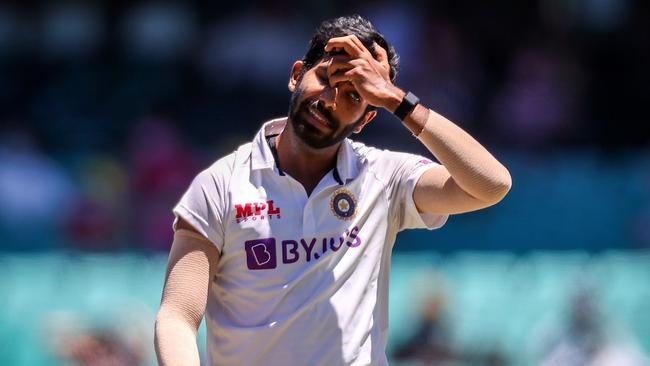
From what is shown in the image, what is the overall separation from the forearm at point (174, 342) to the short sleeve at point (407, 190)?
0.75 meters

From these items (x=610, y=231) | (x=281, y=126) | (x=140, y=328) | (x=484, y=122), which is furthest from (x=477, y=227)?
(x=281, y=126)

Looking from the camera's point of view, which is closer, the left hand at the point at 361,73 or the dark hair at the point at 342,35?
the left hand at the point at 361,73

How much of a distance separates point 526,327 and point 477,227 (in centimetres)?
113

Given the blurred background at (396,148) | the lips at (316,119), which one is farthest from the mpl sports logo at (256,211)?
the blurred background at (396,148)

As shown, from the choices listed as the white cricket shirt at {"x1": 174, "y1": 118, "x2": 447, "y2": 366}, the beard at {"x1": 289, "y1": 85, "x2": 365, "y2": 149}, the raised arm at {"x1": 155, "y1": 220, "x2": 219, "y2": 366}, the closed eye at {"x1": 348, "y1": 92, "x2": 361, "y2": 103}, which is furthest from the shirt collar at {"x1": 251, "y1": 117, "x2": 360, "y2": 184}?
the raised arm at {"x1": 155, "y1": 220, "x2": 219, "y2": 366}

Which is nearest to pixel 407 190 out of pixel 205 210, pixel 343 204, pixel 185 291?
pixel 343 204

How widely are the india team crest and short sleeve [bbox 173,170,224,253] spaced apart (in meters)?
0.35

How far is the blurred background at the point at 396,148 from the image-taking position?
8562 millimetres

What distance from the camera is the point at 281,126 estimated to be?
409 cm

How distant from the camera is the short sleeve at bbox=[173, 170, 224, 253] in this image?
12.2 feet

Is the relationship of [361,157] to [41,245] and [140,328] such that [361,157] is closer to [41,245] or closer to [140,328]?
[140,328]

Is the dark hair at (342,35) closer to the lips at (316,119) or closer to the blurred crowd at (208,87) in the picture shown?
the lips at (316,119)

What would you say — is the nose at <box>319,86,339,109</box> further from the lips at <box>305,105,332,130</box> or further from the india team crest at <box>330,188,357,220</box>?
the india team crest at <box>330,188,357,220</box>

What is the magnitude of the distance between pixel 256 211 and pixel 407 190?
0.47 m
